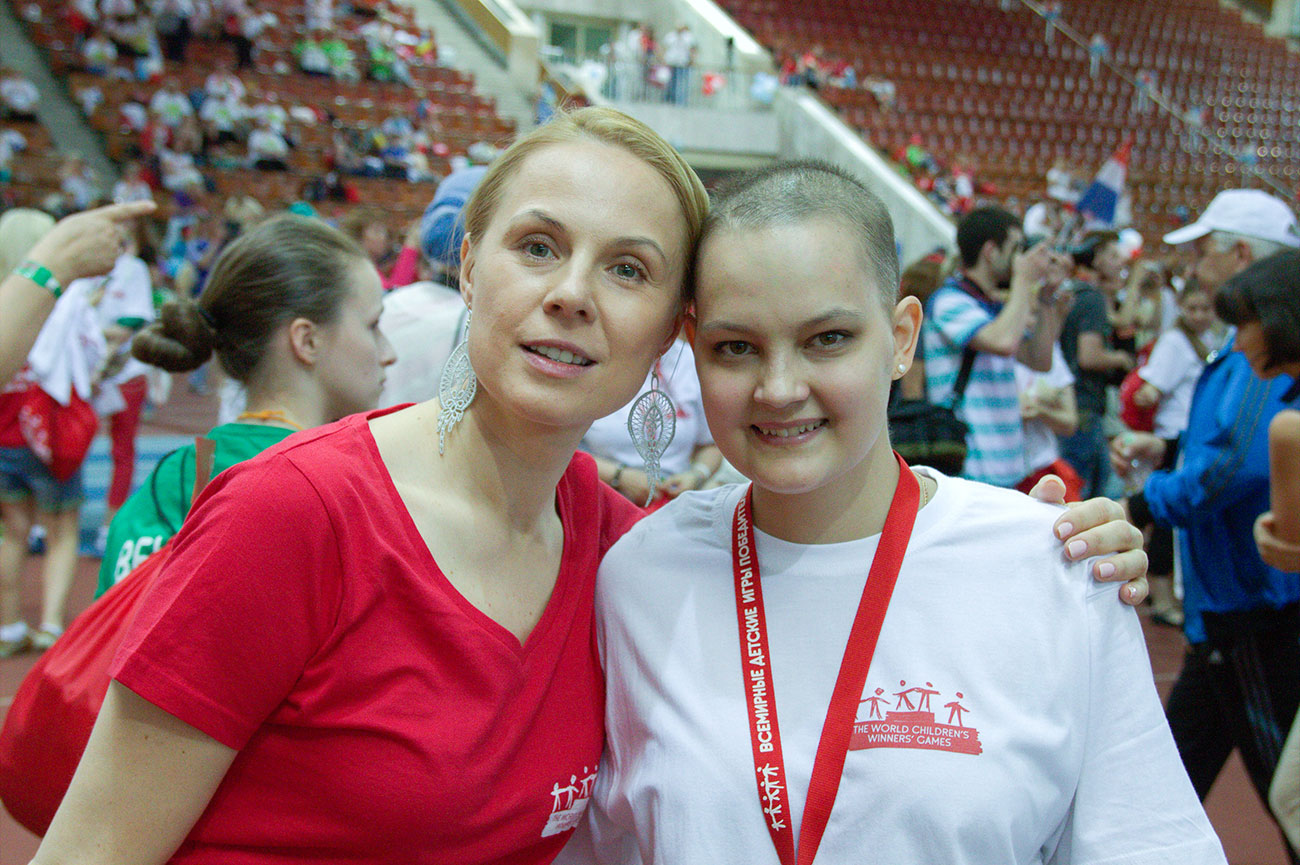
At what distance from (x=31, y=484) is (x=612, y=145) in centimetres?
397

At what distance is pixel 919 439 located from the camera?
2928mm

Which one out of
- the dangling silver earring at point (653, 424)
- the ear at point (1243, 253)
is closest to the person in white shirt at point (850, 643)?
the dangling silver earring at point (653, 424)

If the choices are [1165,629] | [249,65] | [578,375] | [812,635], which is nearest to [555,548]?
[578,375]

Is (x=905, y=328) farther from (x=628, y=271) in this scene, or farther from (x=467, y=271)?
(x=467, y=271)

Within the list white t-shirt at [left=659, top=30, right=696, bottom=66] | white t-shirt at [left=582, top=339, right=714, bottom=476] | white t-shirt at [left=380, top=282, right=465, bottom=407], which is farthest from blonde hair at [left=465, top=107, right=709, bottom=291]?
white t-shirt at [left=659, top=30, right=696, bottom=66]

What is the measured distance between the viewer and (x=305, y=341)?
2.05 meters

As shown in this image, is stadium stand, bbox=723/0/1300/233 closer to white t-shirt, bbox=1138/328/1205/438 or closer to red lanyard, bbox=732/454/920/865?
white t-shirt, bbox=1138/328/1205/438

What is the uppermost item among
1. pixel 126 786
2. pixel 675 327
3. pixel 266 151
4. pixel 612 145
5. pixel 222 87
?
pixel 612 145

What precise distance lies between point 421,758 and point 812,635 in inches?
18.9

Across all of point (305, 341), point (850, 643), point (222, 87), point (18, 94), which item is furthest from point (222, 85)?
point (850, 643)

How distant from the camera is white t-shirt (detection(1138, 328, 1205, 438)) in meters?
4.90

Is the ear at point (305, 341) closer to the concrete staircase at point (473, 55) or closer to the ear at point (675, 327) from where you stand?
the ear at point (675, 327)

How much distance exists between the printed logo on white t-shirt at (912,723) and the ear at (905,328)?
1.37 ft

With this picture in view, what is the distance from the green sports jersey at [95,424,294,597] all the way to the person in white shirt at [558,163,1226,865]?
883mm
